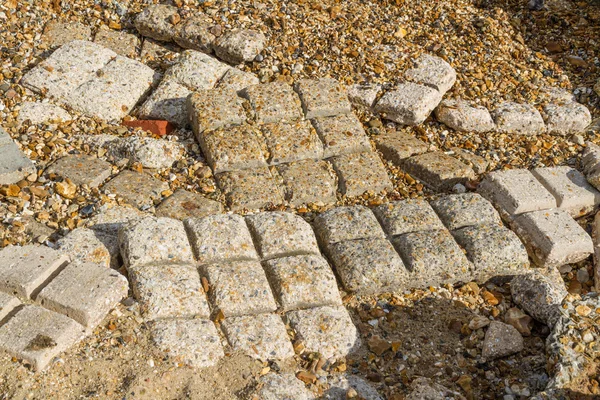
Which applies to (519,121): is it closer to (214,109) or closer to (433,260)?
(433,260)

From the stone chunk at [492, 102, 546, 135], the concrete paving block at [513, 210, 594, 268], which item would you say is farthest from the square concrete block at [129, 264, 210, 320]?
the stone chunk at [492, 102, 546, 135]

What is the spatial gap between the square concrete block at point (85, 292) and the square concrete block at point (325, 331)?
0.81 metres

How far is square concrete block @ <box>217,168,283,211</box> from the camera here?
4441 millimetres

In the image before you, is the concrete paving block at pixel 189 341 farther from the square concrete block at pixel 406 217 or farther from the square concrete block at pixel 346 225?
the square concrete block at pixel 406 217

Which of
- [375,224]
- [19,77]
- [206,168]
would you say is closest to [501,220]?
[375,224]

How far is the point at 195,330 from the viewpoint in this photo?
352 centimetres

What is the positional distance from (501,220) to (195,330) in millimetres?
1952

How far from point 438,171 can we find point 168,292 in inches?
75.8

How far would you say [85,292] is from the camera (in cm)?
350

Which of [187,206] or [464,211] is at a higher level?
[464,211]

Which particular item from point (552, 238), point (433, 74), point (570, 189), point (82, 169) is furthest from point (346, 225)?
point (433, 74)

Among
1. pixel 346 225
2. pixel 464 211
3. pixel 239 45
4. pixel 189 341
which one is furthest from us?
pixel 239 45

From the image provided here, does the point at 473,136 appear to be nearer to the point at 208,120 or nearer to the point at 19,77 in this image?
the point at 208,120

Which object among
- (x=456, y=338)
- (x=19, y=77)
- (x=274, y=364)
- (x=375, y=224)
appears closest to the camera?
(x=274, y=364)
